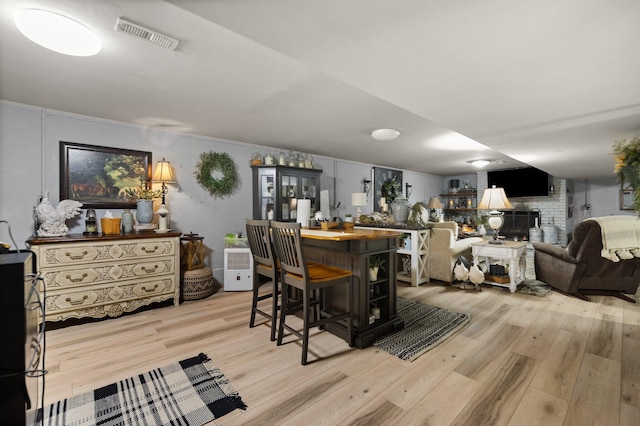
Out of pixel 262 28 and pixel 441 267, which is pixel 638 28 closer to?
pixel 262 28

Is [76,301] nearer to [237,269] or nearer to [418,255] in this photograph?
[237,269]

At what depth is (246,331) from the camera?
2688 millimetres

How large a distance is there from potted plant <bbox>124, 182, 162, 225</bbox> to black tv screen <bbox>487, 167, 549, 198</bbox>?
27.5ft

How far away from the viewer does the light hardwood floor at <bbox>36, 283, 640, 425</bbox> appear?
1.61 meters

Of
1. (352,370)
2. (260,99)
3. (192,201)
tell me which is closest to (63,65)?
(260,99)

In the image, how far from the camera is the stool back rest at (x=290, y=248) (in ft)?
6.88

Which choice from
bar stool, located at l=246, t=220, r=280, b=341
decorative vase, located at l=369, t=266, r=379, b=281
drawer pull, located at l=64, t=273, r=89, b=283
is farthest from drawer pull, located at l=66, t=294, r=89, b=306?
decorative vase, located at l=369, t=266, r=379, b=281

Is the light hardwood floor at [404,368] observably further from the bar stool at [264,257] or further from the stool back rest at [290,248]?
the stool back rest at [290,248]

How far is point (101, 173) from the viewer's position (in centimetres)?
345

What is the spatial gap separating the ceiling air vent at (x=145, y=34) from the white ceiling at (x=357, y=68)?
1.5 inches

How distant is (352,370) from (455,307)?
1833 millimetres

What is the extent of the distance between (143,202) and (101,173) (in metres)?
0.59

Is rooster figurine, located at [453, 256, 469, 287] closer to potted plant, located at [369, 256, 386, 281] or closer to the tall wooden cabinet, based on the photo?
potted plant, located at [369, 256, 386, 281]

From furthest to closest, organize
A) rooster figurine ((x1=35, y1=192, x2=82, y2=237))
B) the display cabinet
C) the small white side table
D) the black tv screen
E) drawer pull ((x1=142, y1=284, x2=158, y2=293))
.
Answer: the black tv screen < the display cabinet < the small white side table < drawer pull ((x1=142, y1=284, x2=158, y2=293)) < rooster figurine ((x1=35, y1=192, x2=82, y2=237))
